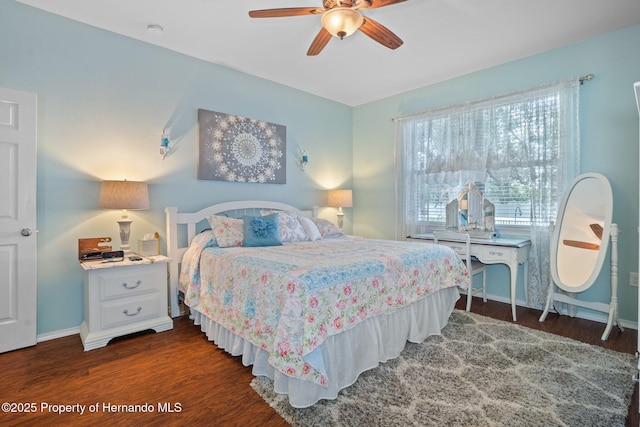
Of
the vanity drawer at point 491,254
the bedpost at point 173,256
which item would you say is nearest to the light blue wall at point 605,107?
the vanity drawer at point 491,254

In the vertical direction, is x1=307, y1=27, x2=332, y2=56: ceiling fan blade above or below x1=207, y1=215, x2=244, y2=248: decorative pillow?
above

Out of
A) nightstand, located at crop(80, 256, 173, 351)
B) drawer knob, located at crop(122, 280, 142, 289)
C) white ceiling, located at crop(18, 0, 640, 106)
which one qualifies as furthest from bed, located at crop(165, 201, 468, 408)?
white ceiling, located at crop(18, 0, 640, 106)

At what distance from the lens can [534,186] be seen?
3.40 meters

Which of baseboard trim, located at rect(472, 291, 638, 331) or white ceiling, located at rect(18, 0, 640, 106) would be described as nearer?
white ceiling, located at rect(18, 0, 640, 106)

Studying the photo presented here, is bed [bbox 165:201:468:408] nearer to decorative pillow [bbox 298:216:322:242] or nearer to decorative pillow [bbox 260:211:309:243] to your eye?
decorative pillow [bbox 260:211:309:243]

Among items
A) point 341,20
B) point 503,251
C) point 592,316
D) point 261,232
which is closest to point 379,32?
point 341,20

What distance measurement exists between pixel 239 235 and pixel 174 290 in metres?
0.84

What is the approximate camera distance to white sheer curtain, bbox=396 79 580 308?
3.25 m

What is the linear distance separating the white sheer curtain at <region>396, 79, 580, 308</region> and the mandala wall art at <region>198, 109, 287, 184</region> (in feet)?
5.68

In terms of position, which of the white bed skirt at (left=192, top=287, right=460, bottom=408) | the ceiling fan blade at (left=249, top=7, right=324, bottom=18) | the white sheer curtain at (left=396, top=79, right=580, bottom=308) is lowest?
the white bed skirt at (left=192, top=287, right=460, bottom=408)

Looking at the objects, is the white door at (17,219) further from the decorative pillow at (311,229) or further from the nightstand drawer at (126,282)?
the decorative pillow at (311,229)

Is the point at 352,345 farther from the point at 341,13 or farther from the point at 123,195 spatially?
the point at 123,195

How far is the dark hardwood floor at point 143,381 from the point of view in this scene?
1703 millimetres

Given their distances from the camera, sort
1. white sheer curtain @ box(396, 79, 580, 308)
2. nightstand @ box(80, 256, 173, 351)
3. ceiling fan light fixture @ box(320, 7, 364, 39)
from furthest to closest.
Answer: white sheer curtain @ box(396, 79, 580, 308)
nightstand @ box(80, 256, 173, 351)
ceiling fan light fixture @ box(320, 7, 364, 39)
